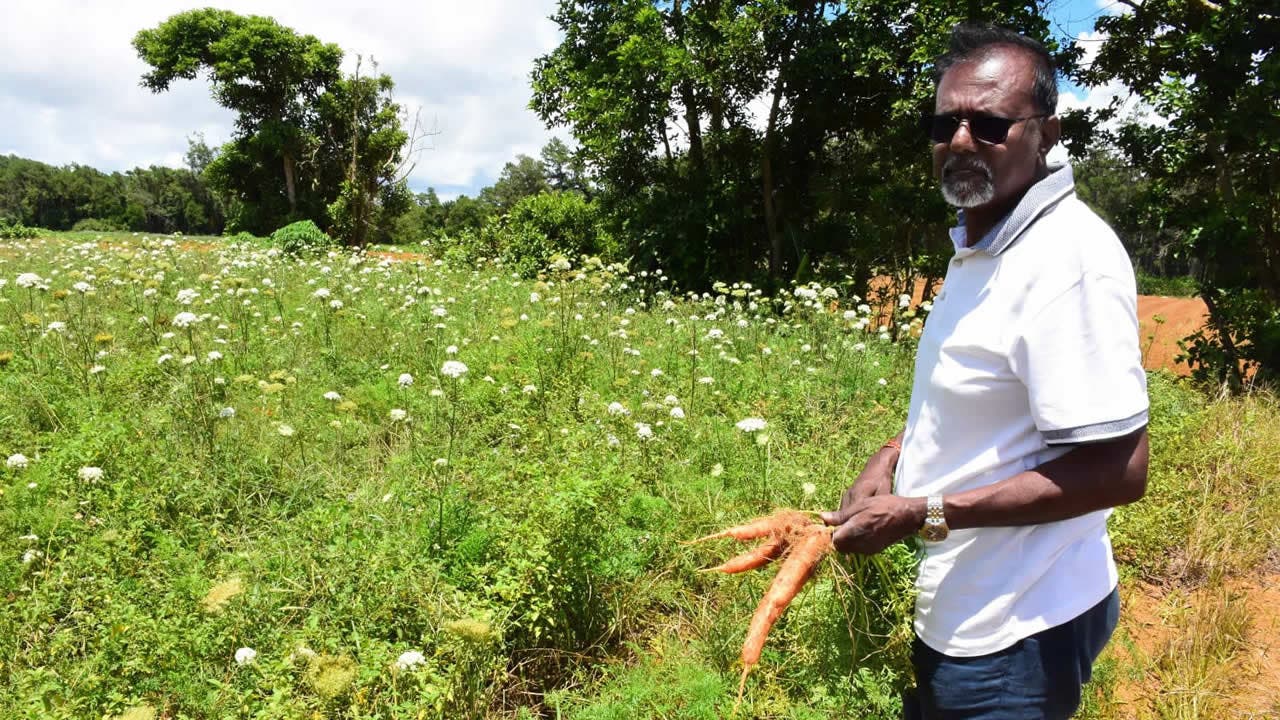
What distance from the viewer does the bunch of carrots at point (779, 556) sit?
1846mm

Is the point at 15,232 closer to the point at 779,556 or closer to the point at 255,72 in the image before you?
the point at 255,72

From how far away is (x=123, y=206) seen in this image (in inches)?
3258

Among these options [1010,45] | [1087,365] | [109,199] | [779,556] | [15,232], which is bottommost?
[779,556]

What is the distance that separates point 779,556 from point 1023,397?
967 millimetres

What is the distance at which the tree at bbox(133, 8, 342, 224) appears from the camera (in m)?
26.2

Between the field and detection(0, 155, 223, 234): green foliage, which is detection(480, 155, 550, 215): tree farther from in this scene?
the field

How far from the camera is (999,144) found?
55.4 inches

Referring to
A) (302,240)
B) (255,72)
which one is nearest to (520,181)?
(255,72)

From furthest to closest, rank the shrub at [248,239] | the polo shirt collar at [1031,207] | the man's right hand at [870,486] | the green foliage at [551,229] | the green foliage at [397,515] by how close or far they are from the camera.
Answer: the shrub at [248,239] < the green foliage at [551,229] < the green foliage at [397,515] < the man's right hand at [870,486] < the polo shirt collar at [1031,207]

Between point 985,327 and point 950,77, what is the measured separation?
563 millimetres

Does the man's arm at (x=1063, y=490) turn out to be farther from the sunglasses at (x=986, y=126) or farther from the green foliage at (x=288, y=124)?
the green foliage at (x=288, y=124)

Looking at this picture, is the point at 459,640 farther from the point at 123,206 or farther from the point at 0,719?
the point at 123,206

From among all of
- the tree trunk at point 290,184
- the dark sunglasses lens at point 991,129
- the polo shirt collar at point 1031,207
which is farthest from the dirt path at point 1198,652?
the tree trunk at point 290,184

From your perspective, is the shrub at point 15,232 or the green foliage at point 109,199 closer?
the shrub at point 15,232
